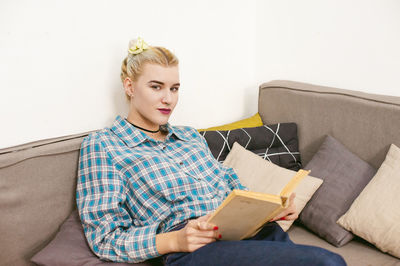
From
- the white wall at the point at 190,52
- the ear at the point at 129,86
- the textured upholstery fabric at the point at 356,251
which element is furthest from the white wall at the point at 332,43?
the ear at the point at 129,86

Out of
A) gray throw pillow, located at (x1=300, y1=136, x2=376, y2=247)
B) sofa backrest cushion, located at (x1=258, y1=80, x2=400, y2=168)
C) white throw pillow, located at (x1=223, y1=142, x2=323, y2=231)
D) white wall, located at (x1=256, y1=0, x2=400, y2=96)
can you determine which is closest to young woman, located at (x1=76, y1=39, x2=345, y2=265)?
white throw pillow, located at (x1=223, y1=142, x2=323, y2=231)

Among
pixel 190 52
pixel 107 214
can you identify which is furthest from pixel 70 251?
pixel 190 52

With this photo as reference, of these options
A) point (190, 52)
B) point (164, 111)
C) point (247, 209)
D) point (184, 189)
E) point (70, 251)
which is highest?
point (190, 52)

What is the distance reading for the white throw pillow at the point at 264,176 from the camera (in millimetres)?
1502

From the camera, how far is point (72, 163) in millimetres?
1311

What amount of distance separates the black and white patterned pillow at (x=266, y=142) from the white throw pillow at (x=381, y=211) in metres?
0.43

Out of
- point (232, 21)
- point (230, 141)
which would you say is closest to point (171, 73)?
point (230, 141)

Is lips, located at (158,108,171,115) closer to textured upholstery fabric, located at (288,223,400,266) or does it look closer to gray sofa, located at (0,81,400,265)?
gray sofa, located at (0,81,400,265)

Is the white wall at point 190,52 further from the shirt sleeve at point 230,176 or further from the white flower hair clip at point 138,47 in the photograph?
the shirt sleeve at point 230,176

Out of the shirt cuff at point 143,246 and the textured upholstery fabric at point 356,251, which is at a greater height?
the shirt cuff at point 143,246

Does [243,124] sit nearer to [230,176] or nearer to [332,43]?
[230,176]

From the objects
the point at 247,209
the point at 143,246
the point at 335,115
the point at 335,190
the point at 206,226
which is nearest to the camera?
the point at 247,209

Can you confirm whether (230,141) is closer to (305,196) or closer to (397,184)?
(305,196)

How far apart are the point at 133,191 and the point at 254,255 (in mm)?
470
